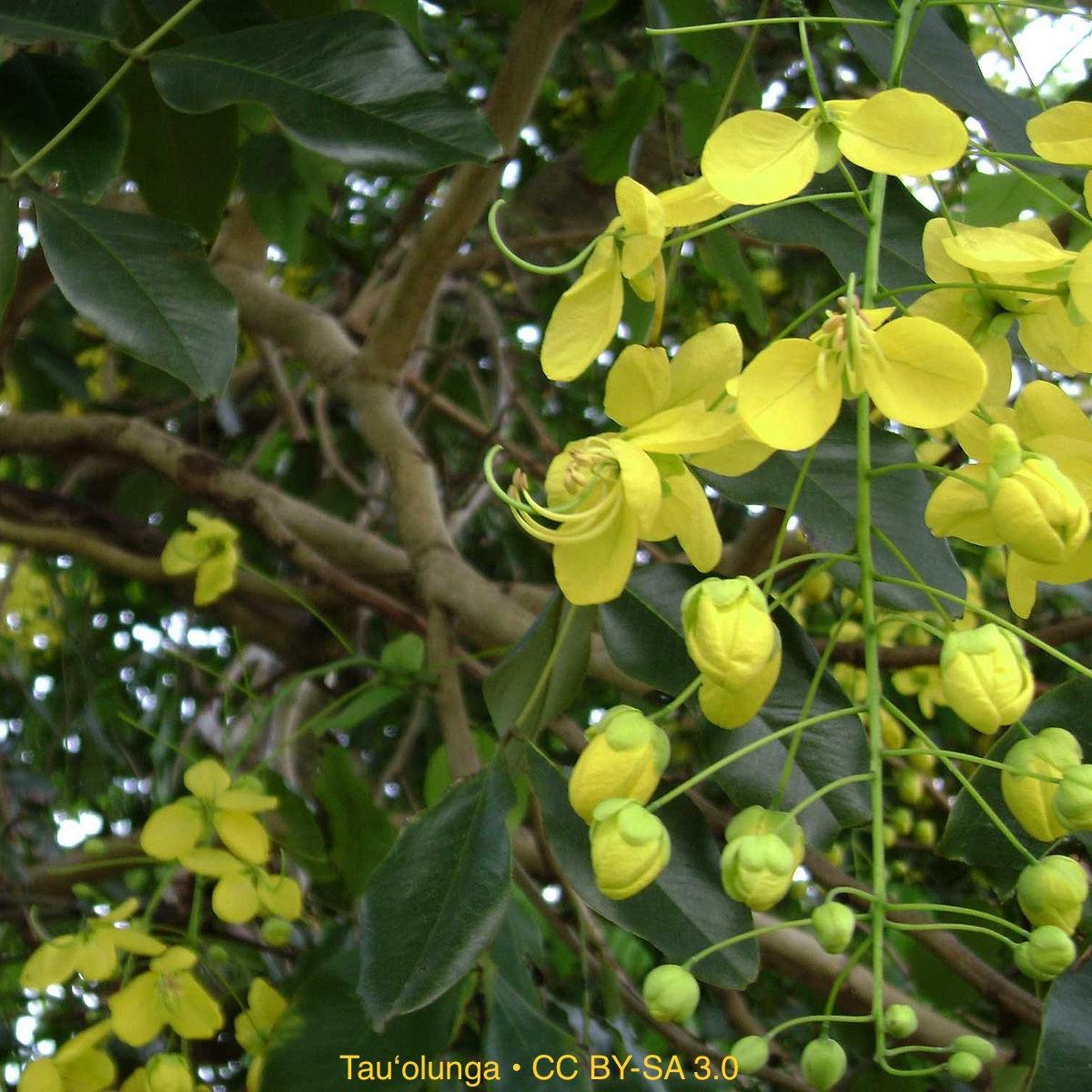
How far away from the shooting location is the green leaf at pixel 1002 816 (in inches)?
21.3

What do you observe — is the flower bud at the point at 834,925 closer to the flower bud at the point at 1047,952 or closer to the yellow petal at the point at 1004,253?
the flower bud at the point at 1047,952

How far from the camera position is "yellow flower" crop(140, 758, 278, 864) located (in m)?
0.85

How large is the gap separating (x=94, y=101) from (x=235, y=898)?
53 cm

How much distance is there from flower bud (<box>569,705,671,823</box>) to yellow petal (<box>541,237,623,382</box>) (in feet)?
0.46

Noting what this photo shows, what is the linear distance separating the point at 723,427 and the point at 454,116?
0.82 ft

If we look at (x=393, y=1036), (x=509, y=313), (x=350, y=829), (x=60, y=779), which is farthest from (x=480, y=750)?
(x=509, y=313)

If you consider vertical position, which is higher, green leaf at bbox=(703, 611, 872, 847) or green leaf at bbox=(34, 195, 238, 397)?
green leaf at bbox=(34, 195, 238, 397)

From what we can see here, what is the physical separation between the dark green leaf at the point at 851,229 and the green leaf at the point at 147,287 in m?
0.28

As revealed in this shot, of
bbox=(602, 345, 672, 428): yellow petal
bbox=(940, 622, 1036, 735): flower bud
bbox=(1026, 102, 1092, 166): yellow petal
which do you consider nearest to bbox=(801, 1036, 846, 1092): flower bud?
bbox=(940, 622, 1036, 735): flower bud

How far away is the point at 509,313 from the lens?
1969mm

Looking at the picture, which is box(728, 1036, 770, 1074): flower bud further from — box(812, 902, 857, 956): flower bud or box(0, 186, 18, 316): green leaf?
box(0, 186, 18, 316): green leaf

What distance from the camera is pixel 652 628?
0.61 metres

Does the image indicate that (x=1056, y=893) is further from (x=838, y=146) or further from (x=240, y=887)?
(x=240, y=887)

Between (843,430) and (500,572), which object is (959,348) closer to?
(843,430)
